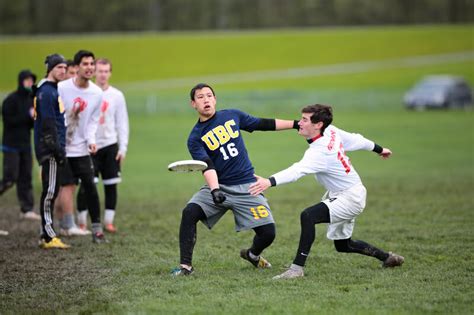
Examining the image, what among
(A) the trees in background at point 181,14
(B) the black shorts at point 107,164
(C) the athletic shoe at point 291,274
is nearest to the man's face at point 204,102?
(C) the athletic shoe at point 291,274

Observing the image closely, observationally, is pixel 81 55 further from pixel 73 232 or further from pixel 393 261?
pixel 393 261

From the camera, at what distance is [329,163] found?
26.5 ft

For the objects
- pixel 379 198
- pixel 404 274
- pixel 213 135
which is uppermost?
pixel 213 135

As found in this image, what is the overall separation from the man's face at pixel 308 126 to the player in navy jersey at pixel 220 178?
13.3 inches

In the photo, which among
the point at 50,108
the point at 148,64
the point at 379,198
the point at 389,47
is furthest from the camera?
the point at 389,47

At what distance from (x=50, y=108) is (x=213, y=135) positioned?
110 inches

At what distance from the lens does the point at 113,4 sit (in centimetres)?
8175

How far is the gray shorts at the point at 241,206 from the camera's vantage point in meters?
8.42

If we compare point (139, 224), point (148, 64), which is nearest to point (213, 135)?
point (139, 224)

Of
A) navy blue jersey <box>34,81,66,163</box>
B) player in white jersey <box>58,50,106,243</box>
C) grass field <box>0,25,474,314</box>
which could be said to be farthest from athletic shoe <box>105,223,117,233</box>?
navy blue jersey <box>34,81,66,163</box>

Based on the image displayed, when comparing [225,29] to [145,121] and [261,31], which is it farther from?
[145,121]

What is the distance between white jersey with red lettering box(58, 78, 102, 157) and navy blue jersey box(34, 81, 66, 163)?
1.20 feet

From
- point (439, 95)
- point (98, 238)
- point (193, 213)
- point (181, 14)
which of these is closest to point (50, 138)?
point (98, 238)

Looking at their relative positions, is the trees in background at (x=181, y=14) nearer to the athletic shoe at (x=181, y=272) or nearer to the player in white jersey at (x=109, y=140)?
the player in white jersey at (x=109, y=140)
